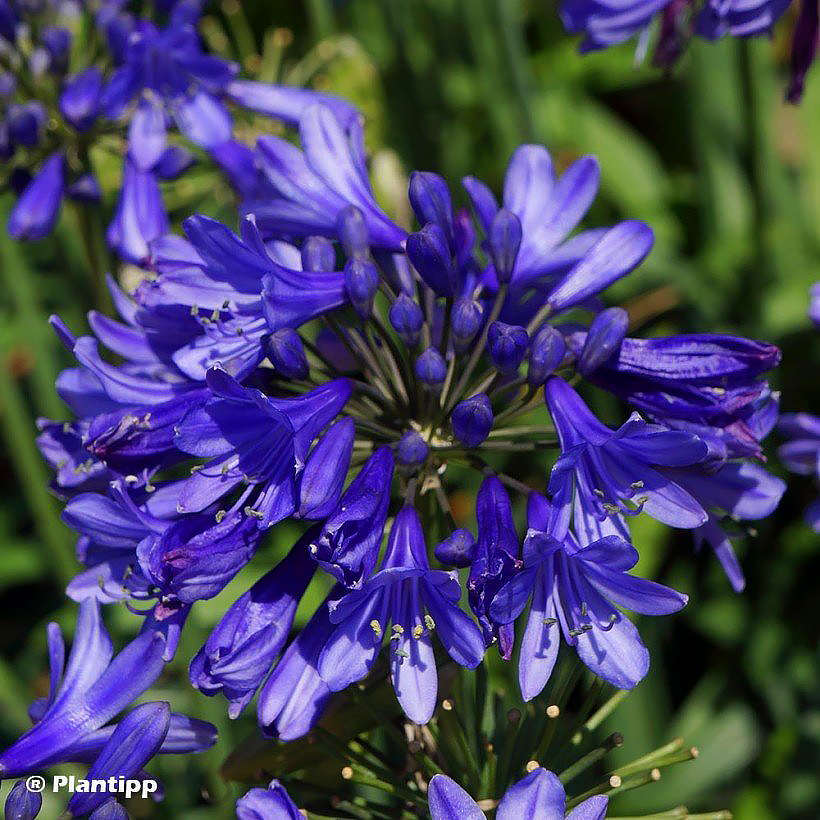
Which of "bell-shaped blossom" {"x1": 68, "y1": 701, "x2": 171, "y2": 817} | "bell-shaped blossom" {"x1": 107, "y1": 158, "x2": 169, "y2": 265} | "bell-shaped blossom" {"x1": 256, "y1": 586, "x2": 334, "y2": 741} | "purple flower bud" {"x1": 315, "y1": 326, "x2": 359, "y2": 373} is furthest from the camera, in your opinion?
"bell-shaped blossom" {"x1": 107, "y1": 158, "x2": 169, "y2": 265}

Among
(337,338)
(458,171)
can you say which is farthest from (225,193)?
(337,338)

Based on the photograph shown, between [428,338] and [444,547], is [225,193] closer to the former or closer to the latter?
[428,338]

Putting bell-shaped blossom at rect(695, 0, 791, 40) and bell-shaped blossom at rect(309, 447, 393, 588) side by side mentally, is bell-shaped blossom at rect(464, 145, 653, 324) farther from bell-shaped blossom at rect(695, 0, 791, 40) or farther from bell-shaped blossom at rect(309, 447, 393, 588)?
bell-shaped blossom at rect(695, 0, 791, 40)

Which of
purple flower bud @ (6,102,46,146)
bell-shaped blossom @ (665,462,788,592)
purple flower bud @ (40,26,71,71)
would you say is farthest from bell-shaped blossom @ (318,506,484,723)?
purple flower bud @ (40,26,71,71)

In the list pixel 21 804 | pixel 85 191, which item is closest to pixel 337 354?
pixel 21 804

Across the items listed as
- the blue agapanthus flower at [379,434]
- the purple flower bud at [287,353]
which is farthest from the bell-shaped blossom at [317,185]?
the purple flower bud at [287,353]

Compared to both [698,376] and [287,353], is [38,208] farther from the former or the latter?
[698,376]

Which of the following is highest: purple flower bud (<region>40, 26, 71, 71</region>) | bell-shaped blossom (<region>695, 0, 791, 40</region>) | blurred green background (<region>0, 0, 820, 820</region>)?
purple flower bud (<region>40, 26, 71, 71</region>)
